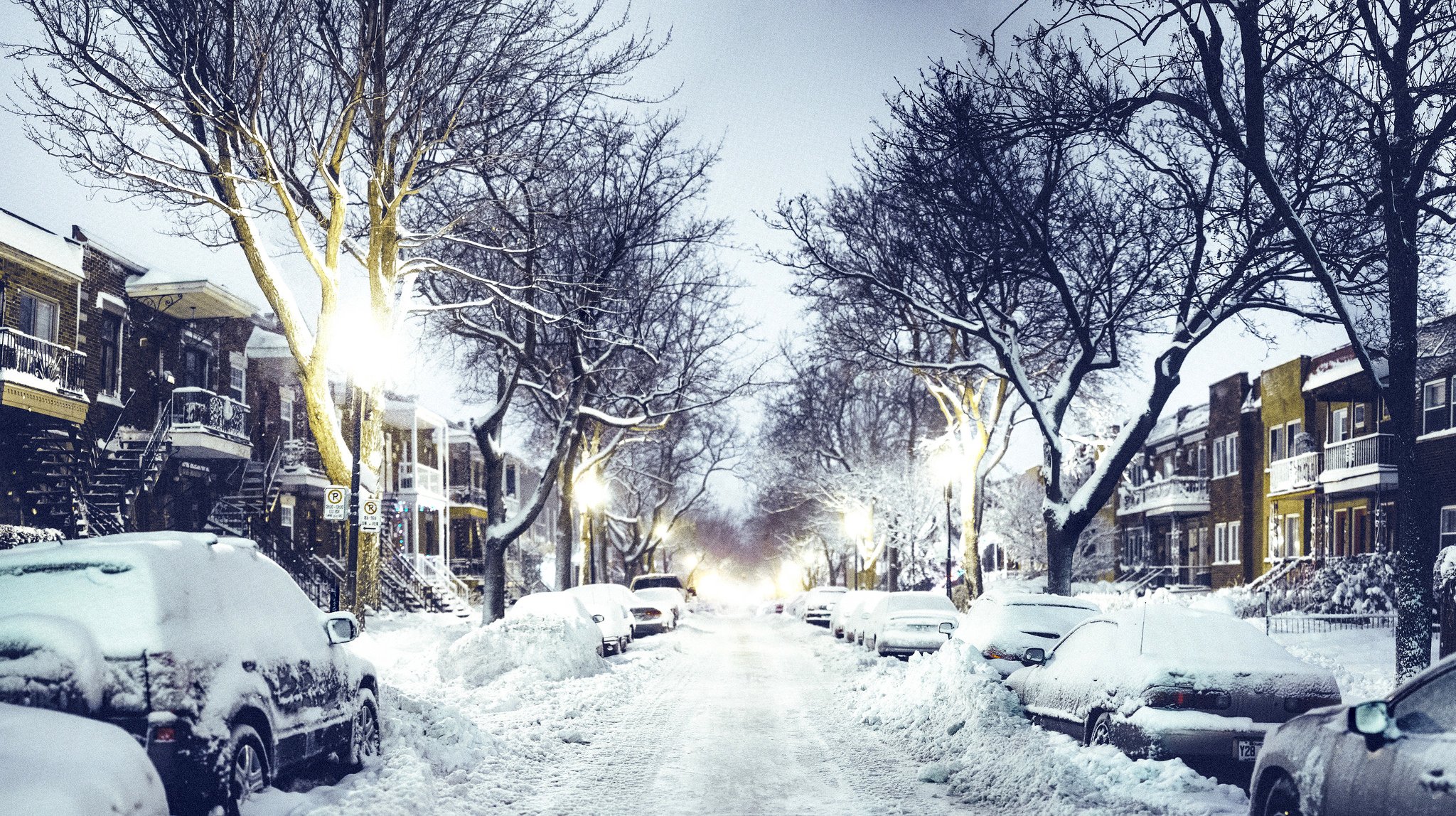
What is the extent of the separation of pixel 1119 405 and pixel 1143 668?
84.5 ft

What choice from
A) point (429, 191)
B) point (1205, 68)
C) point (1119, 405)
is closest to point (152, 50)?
point (429, 191)

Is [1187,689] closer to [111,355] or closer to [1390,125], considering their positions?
[1390,125]

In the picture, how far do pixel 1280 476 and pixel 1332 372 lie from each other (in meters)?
5.46

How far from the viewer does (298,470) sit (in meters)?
37.0

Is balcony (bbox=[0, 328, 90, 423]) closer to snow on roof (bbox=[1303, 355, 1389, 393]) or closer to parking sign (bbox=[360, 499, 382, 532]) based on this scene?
parking sign (bbox=[360, 499, 382, 532])

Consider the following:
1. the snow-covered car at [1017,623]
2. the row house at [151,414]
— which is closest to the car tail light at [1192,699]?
the snow-covered car at [1017,623]

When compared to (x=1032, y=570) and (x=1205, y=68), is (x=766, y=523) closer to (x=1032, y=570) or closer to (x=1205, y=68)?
(x=1032, y=570)

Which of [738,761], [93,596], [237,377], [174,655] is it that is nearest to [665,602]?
[237,377]

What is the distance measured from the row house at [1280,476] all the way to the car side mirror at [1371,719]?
18069 millimetres

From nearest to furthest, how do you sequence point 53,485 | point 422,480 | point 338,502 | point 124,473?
1. point 338,502
2. point 53,485
3. point 124,473
4. point 422,480

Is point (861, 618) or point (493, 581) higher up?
point (493, 581)

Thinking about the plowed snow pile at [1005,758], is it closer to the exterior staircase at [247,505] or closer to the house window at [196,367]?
the exterior staircase at [247,505]

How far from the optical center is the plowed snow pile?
8.57m

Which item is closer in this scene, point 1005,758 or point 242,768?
point 242,768
